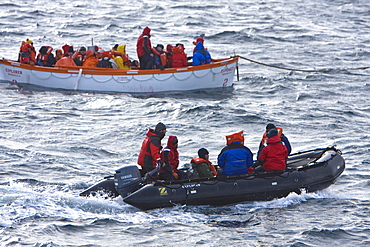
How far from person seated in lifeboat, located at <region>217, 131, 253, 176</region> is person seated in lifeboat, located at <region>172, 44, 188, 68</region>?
26.2 feet

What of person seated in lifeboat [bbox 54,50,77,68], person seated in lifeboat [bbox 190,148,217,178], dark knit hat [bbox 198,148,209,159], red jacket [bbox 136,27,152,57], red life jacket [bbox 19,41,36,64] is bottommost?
person seated in lifeboat [bbox 190,148,217,178]

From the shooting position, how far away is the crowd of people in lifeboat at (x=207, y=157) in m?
9.82

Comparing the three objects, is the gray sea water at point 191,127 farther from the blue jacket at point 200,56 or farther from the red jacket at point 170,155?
the blue jacket at point 200,56

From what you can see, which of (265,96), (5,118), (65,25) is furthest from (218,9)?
(5,118)

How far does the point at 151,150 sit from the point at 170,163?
39cm

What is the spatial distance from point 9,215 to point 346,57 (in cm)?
1689

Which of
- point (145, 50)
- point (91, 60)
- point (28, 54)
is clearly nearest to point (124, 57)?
point (145, 50)

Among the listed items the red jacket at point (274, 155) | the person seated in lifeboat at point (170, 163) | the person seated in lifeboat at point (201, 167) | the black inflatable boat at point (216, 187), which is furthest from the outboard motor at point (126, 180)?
the red jacket at point (274, 155)

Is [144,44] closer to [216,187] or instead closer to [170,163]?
[170,163]

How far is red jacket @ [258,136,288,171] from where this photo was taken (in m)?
10.1

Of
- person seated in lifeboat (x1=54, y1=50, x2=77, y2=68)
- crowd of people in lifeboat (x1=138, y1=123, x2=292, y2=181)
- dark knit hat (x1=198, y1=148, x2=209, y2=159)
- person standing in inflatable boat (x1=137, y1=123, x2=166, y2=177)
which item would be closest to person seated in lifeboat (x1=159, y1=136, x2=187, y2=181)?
crowd of people in lifeboat (x1=138, y1=123, x2=292, y2=181)

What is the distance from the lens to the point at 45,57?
17922mm

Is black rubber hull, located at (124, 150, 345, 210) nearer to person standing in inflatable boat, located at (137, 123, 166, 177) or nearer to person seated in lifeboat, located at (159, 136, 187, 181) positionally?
person seated in lifeboat, located at (159, 136, 187, 181)

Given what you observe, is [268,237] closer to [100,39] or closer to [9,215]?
[9,215]
